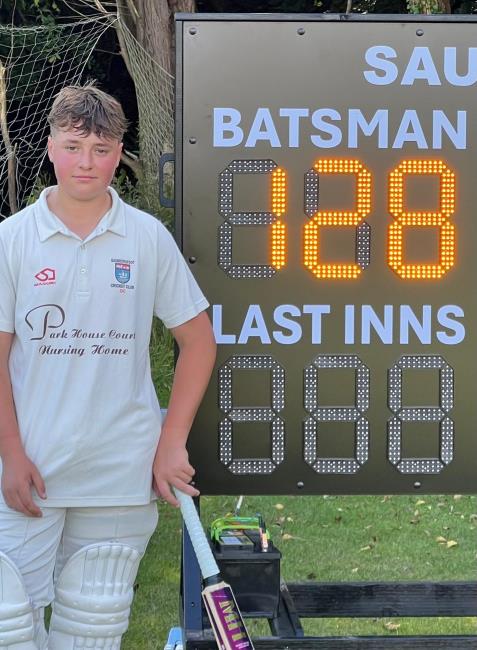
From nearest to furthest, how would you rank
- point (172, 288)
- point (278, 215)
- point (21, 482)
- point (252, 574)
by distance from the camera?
point (21, 482) → point (172, 288) → point (278, 215) → point (252, 574)

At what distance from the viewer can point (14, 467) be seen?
2.74 m

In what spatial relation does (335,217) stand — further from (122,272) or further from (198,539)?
(198,539)

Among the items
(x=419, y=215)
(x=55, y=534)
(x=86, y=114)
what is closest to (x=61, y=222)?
(x=86, y=114)

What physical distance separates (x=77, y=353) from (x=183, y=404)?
332 millimetres

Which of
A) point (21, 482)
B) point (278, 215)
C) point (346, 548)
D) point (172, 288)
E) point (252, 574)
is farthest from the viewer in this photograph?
point (346, 548)

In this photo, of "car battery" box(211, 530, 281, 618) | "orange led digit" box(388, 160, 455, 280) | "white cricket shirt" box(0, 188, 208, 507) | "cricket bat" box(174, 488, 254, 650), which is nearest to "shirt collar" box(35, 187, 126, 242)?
"white cricket shirt" box(0, 188, 208, 507)

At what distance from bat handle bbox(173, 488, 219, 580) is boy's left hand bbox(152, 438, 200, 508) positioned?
2cm

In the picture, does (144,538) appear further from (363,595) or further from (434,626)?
(434,626)

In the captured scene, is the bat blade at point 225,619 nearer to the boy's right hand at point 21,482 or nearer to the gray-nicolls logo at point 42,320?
the boy's right hand at point 21,482

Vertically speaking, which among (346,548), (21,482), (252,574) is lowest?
(346,548)

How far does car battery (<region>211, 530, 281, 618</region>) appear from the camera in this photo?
352cm

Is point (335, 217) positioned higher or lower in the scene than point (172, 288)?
higher

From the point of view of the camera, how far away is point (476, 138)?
11.3 ft

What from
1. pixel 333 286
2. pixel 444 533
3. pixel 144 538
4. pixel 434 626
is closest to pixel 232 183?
pixel 333 286
